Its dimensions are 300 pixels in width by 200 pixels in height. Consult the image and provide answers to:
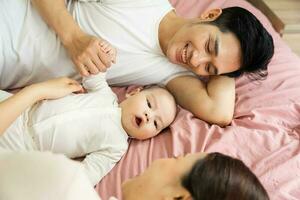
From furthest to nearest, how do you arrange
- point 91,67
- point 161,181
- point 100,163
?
1. point 91,67
2. point 100,163
3. point 161,181

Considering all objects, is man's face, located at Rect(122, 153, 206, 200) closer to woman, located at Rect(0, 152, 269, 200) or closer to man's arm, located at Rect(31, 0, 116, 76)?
woman, located at Rect(0, 152, 269, 200)

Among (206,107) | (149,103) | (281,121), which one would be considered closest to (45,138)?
(149,103)

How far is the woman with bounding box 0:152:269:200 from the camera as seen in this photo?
2.25 feet

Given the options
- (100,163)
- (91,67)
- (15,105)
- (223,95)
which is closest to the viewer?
(15,105)

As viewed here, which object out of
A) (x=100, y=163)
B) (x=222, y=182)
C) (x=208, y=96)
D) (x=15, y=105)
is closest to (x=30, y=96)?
(x=15, y=105)

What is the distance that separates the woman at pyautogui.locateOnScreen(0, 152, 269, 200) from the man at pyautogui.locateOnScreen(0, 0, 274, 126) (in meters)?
0.72

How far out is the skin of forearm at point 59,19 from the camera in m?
1.55

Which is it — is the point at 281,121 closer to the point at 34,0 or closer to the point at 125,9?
the point at 125,9

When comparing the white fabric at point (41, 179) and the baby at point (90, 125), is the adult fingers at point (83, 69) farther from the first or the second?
the white fabric at point (41, 179)

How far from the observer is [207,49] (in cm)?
152

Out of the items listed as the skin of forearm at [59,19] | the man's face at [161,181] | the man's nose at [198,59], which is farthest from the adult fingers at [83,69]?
the man's face at [161,181]

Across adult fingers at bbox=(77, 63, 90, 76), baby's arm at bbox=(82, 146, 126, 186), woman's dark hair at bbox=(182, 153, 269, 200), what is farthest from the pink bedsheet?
woman's dark hair at bbox=(182, 153, 269, 200)

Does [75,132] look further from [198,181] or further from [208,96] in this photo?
[198,181]

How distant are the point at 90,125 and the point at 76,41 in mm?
321
